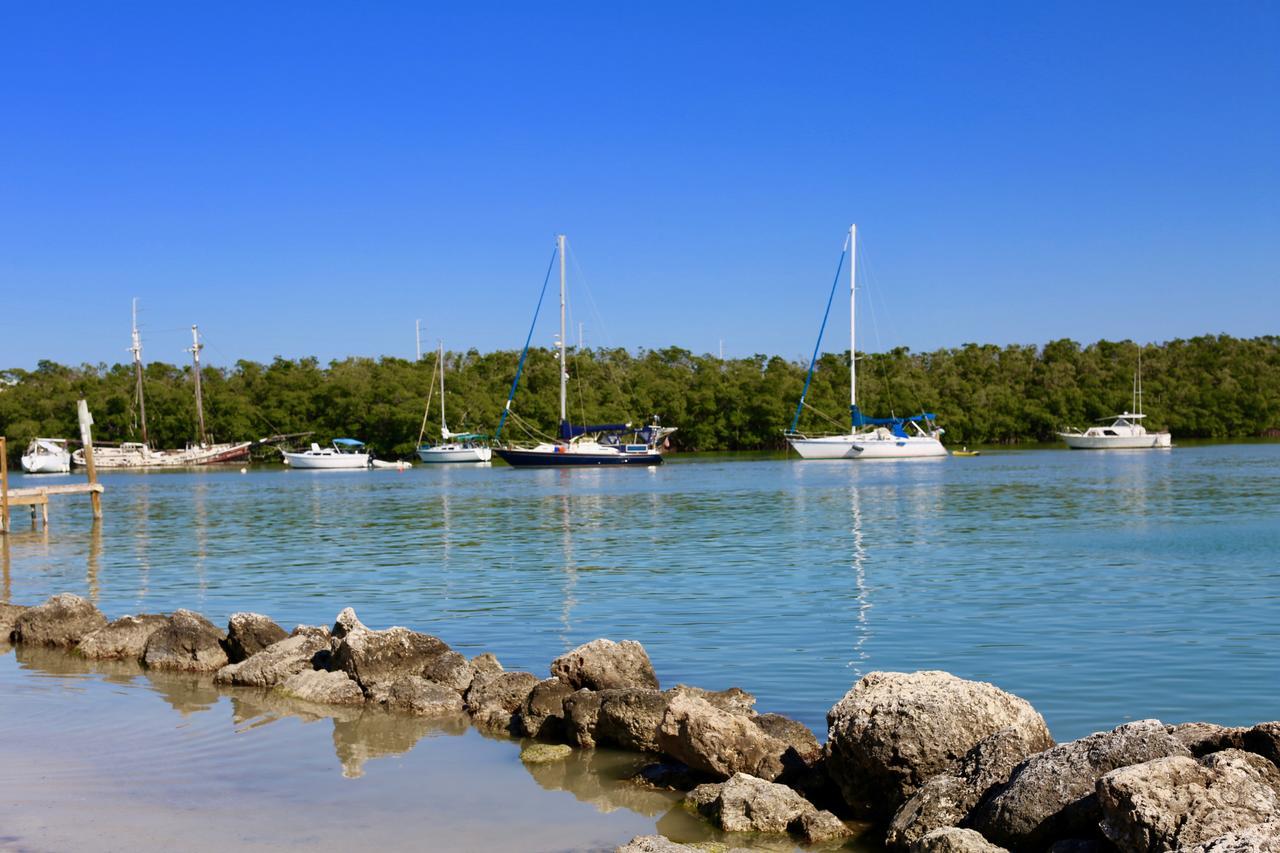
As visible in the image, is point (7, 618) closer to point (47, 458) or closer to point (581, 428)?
point (581, 428)

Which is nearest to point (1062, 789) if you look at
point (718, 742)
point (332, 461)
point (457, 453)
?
point (718, 742)

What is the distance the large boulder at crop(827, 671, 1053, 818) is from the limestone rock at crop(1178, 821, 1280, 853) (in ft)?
8.54

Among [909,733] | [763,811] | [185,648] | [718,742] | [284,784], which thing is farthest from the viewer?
[185,648]

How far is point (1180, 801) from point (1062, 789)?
0.96 m

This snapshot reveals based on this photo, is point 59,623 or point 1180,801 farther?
point 59,623

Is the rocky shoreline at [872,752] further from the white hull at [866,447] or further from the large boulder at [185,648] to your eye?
the white hull at [866,447]

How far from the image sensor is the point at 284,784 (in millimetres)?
10695

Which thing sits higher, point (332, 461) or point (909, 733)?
point (332, 461)

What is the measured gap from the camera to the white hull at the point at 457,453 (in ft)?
329

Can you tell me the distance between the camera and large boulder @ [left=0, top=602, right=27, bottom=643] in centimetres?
1798

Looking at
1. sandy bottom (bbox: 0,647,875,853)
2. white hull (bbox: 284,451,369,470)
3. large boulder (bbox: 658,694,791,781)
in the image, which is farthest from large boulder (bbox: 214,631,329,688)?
white hull (bbox: 284,451,369,470)

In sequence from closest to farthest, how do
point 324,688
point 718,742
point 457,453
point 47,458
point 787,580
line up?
point 718,742
point 324,688
point 787,580
point 457,453
point 47,458

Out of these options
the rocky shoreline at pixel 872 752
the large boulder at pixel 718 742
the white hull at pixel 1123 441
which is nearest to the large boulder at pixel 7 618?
the rocky shoreline at pixel 872 752

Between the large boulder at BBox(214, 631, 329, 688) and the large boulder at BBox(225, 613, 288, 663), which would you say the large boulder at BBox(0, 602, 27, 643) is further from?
the large boulder at BBox(214, 631, 329, 688)
